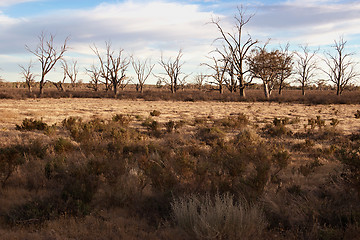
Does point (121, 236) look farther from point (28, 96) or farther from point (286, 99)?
point (28, 96)

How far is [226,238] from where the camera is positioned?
3.27 metres

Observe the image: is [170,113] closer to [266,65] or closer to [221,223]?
[221,223]

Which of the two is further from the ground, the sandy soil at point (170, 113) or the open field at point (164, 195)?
the sandy soil at point (170, 113)

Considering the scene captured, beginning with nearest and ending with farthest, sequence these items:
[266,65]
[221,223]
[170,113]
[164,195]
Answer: [221,223]
[164,195]
[170,113]
[266,65]

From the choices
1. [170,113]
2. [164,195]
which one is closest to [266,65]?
[170,113]

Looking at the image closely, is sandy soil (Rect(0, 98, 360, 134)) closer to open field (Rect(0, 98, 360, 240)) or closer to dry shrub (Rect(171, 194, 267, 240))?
open field (Rect(0, 98, 360, 240))

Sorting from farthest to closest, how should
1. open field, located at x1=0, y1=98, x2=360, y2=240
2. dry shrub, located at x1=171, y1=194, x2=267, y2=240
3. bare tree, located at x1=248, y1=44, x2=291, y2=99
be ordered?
bare tree, located at x1=248, y1=44, x2=291, y2=99 < open field, located at x1=0, y1=98, x2=360, y2=240 < dry shrub, located at x1=171, y1=194, x2=267, y2=240

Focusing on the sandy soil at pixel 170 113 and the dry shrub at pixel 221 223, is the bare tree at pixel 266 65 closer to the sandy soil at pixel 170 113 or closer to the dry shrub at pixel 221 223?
the sandy soil at pixel 170 113

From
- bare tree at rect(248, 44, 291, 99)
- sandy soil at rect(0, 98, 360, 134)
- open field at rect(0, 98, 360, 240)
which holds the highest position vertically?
bare tree at rect(248, 44, 291, 99)

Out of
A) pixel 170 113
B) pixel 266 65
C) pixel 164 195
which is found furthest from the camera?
pixel 266 65

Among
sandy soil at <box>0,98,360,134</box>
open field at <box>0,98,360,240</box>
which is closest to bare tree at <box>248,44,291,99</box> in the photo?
sandy soil at <box>0,98,360,134</box>

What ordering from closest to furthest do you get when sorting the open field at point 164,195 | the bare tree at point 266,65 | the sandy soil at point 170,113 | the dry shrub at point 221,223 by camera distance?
the dry shrub at point 221,223 < the open field at point 164,195 < the sandy soil at point 170,113 < the bare tree at point 266,65

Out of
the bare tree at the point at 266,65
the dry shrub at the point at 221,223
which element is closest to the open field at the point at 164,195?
the dry shrub at the point at 221,223

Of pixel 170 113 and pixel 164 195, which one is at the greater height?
pixel 170 113
